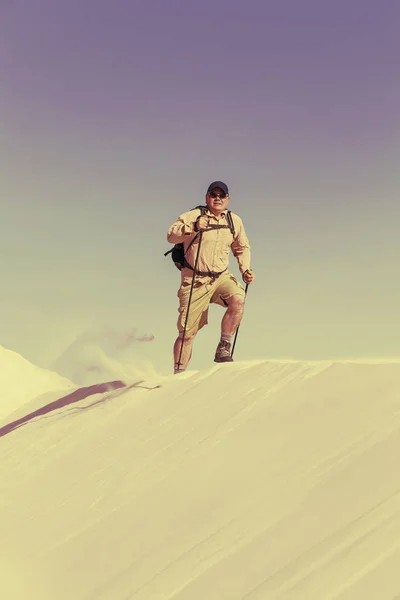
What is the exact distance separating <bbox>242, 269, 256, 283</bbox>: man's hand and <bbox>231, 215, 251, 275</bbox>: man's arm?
4 centimetres

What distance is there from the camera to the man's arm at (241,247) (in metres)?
6.95

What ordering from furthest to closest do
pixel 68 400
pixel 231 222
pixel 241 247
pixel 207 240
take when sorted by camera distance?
pixel 68 400 → pixel 241 247 → pixel 231 222 → pixel 207 240

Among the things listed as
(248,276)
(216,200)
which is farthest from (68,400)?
(216,200)

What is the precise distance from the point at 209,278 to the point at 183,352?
2.28ft

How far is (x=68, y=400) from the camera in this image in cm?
772

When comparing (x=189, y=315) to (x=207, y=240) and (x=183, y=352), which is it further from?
(x=207, y=240)

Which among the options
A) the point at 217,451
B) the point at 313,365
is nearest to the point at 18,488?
the point at 217,451

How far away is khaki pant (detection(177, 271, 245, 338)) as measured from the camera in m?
6.71

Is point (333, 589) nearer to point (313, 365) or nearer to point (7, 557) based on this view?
point (7, 557)

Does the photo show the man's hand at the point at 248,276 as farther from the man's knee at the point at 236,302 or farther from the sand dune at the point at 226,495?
the sand dune at the point at 226,495

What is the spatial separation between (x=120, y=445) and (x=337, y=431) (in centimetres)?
182

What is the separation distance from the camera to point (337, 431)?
384 cm

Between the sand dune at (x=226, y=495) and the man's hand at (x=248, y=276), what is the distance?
1.29 m

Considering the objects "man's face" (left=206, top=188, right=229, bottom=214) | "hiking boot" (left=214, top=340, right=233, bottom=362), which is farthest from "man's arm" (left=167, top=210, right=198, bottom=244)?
"hiking boot" (left=214, top=340, right=233, bottom=362)
